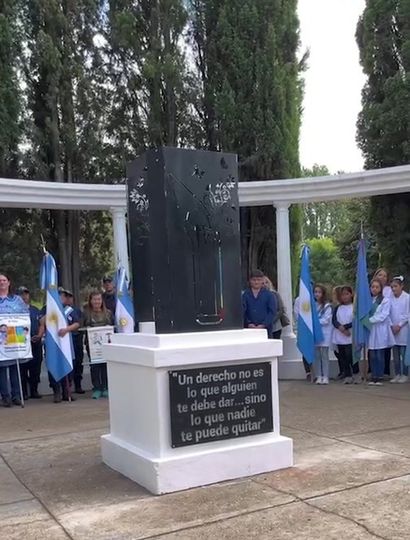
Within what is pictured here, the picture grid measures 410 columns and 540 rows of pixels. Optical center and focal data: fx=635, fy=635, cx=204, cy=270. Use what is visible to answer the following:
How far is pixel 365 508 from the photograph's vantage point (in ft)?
12.8

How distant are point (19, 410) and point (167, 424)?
14.1 feet

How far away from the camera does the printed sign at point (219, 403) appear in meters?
4.57

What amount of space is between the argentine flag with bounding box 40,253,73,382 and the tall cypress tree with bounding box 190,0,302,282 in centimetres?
594

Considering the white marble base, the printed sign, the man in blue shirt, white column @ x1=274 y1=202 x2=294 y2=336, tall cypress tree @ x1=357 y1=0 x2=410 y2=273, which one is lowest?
the white marble base

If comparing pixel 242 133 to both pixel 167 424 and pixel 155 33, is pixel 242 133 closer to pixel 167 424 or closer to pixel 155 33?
pixel 155 33

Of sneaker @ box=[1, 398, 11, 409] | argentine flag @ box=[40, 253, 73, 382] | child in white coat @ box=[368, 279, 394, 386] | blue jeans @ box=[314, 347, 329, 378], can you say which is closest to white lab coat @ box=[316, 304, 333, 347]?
blue jeans @ box=[314, 347, 329, 378]

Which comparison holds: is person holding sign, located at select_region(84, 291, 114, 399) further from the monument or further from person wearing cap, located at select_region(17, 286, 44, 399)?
the monument

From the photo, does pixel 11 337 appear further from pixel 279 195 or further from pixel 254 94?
pixel 254 94

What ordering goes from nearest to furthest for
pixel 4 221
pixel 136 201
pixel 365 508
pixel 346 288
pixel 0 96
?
pixel 365 508
pixel 136 201
pixel 346 288
pixel 0 96
pixel 4 221

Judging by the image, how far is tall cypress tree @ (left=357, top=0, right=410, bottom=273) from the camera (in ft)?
44.8

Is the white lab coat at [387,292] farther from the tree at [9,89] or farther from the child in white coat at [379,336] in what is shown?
the tree at [9,89]

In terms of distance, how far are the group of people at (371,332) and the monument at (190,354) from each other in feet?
15.7

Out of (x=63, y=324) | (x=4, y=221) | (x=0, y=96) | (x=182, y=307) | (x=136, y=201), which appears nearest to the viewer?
(x=182, y=307)

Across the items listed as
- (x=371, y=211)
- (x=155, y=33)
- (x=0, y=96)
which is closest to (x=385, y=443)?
(x=371, y=211)
